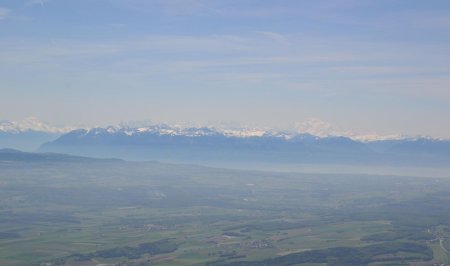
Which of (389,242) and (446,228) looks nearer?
(389,242)

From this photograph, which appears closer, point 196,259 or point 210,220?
point 196,259

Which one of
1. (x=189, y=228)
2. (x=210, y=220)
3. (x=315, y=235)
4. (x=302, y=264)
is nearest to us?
(x=302, y=264)

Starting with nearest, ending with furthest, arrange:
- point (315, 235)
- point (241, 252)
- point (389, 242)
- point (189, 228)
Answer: point (241, 252)
point (389, 242)
point (315, 235)
point (189, 228)

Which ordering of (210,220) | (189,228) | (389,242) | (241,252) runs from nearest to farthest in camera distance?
1. (241,252)
2. (389,242)
3. (189,228)
4. (210,220)

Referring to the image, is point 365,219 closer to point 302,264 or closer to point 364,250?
point 364,250

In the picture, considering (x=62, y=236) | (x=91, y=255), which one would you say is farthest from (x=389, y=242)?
(x=62, y=236)

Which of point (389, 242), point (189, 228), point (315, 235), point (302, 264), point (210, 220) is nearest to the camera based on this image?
point (302, 264)

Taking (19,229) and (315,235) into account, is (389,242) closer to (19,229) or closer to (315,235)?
(315,235)

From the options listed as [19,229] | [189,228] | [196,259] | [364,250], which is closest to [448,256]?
[364,250]
